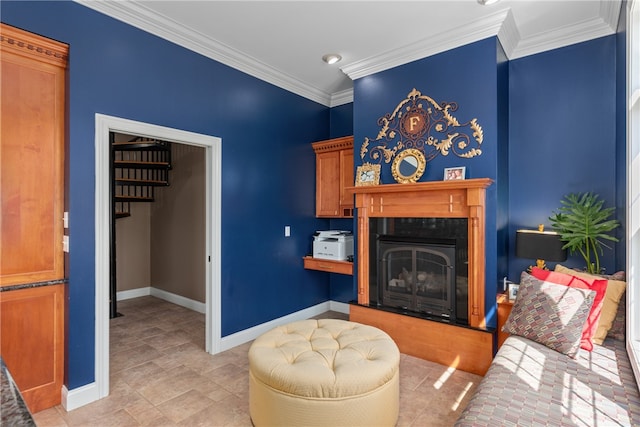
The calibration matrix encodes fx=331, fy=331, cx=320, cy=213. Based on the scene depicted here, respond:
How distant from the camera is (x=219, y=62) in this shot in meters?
3.23

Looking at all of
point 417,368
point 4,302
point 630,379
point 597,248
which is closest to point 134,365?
point 4,302

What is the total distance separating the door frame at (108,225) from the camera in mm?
2387

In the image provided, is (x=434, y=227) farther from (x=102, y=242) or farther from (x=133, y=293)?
(x=133, y=293)

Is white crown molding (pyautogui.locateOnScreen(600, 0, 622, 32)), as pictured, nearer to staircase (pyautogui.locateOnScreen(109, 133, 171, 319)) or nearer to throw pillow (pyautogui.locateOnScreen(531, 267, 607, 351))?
throw pillow (pyautogui.locateOnScreen(531, 267, 607, 351))

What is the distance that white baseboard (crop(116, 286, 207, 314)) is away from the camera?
4.56 m

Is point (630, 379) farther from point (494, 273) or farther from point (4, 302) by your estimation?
point (4, 302)

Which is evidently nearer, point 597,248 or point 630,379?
point 630,379

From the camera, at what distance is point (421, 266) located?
10.3 feet

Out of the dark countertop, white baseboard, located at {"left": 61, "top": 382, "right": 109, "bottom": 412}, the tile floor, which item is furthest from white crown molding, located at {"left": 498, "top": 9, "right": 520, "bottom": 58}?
white baseboard, located at {"left": 61, "top": 382, "right": 109, "bottom": 412}

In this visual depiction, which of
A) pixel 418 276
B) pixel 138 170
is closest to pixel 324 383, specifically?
pixel 418 276

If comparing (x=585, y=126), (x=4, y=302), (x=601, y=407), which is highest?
(x=585, y=126)

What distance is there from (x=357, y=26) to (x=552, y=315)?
266 centimetres

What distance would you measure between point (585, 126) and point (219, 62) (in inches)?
133

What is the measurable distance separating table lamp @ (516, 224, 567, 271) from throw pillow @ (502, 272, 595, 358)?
1.53 feet
